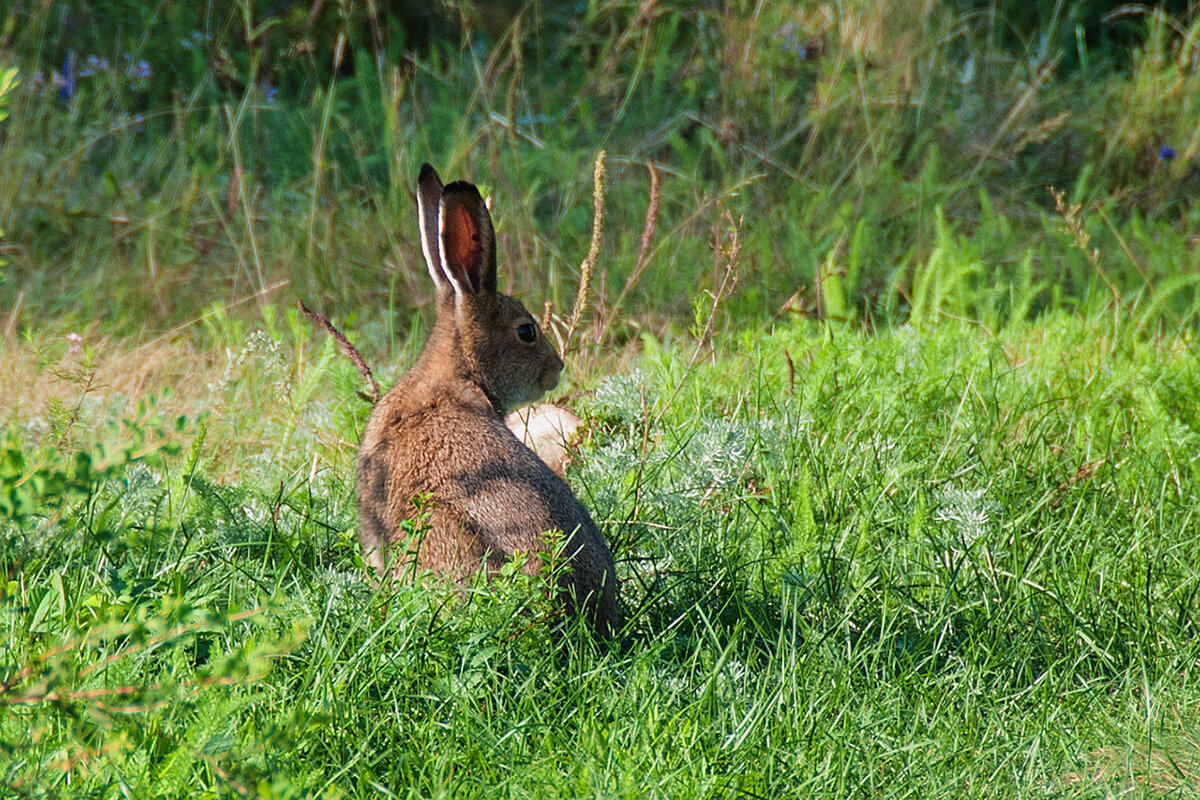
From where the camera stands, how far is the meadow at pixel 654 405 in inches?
96.3

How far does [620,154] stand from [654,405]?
340 centimetres

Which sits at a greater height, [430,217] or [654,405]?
[430,217]

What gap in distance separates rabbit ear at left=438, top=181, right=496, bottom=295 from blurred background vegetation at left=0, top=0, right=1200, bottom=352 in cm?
95

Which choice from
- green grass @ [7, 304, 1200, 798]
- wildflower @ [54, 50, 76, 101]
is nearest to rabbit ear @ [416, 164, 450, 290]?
green grass @ [7, 304, 1200, 798]

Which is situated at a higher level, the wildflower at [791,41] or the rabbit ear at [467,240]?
the rabbit ear at [467,240]

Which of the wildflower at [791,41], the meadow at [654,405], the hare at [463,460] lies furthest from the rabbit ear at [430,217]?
the wildflower at [791,41]

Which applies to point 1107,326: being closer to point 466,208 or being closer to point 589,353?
point 589,353

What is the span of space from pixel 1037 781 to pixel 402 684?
1298 mm

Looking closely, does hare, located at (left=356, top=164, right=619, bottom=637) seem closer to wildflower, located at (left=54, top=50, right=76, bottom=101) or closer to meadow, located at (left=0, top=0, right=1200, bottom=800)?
meadow, located at (left=0, top=0, right=1200, bottom=800)

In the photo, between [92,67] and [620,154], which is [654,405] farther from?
[92,67]

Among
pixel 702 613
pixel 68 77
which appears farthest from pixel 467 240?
pixel 68 77

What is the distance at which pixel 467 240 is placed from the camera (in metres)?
3.39

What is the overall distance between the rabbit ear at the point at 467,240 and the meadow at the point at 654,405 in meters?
0.41

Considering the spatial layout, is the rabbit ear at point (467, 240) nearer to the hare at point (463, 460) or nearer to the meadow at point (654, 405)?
the hare at point (463, 460)
